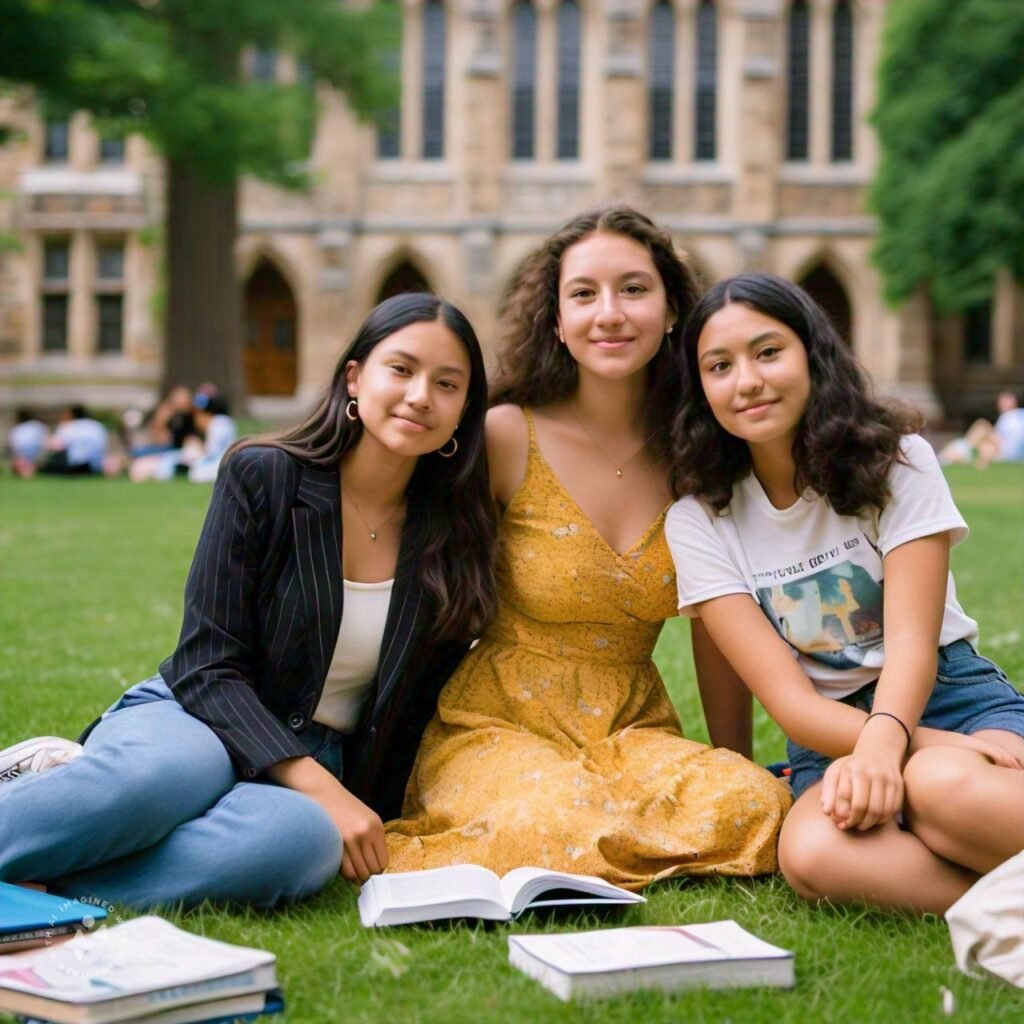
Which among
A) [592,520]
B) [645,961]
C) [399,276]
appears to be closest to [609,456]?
[592,520]

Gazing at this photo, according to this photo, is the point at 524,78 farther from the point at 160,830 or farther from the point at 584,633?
the point at 160,830

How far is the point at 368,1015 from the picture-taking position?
2559 mm

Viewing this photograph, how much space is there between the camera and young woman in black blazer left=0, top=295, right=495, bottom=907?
3.21m

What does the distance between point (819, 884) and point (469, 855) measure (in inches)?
30.7

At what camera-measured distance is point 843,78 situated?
3050 centimetres

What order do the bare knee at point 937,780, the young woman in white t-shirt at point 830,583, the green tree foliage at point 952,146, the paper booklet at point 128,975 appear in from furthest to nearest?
the green tree foliage at point 952,146 < the young woman in white t-shirt at point 830,583 < the bare knee at point 937,780 < the paper booklet at point 128,975

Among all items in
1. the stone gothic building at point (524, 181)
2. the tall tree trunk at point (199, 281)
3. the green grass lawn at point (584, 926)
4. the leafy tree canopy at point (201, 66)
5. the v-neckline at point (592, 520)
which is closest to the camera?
the green grass lawn at point (584, 926)

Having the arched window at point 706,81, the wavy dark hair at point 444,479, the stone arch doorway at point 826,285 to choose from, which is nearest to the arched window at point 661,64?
the arched window at point 706,81

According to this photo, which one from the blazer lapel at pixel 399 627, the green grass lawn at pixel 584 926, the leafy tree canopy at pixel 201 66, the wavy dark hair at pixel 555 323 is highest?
the leafy tree canopy at pixel 201 66

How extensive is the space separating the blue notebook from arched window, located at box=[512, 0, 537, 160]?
28.7m

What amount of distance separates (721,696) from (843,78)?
1132 inches

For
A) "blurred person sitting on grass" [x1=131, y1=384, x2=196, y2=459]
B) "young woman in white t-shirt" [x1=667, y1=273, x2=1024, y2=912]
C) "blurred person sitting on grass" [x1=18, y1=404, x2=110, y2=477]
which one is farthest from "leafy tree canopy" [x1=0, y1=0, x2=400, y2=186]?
"young woman in white t-shirt" [x1=667, y1=273, x2=1024, y2=912]

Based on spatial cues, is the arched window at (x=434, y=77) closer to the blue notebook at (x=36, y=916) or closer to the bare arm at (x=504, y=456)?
the bare arm at (x=504, y=456)

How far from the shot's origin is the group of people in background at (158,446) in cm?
1928
